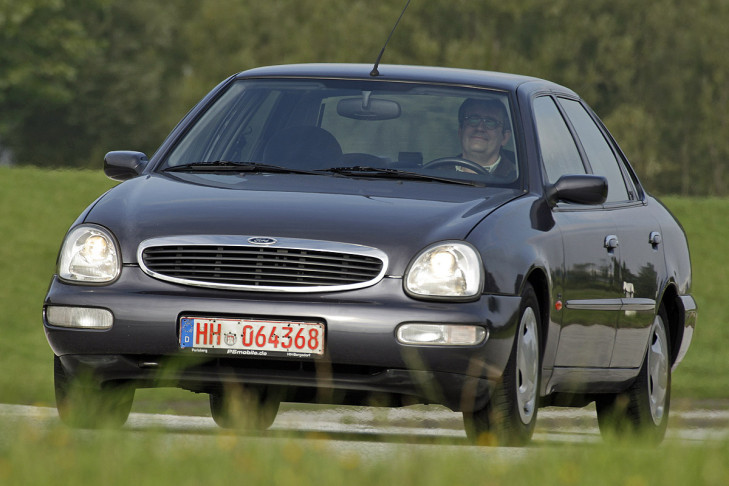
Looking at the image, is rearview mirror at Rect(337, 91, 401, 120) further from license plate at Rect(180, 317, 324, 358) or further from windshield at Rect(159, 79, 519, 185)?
license plate at Rect(180, 317, 324, 358)

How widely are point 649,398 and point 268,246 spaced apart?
10.1ft

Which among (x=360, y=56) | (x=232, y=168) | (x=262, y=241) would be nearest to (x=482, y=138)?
(x=232, y=168)

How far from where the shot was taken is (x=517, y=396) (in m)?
6.76

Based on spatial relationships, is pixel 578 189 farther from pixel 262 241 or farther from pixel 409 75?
pixel 262 241

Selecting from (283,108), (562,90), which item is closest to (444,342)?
(283,108)

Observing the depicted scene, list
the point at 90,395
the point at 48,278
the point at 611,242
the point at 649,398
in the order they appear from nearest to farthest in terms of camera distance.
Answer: the point at 90,395, the point at 611,242, the point at 649,398, the point at 48,278

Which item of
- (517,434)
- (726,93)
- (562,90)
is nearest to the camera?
(517,434)

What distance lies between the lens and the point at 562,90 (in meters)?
9.04

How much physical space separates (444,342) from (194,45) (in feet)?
200

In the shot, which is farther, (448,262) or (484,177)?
(484,177)

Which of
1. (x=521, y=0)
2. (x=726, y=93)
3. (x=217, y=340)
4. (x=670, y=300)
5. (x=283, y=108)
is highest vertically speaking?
(x=283, y=108)

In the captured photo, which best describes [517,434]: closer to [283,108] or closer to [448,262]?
[448,262]

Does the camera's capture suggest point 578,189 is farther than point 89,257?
Yes

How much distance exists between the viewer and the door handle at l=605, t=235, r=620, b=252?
8195 mm
